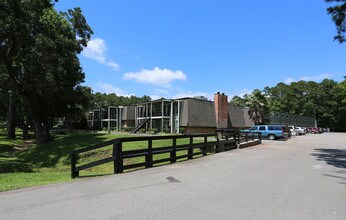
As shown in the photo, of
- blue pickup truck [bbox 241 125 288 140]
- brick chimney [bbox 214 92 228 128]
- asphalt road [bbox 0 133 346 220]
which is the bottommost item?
asphalt road [bbox 0 133 346 220]

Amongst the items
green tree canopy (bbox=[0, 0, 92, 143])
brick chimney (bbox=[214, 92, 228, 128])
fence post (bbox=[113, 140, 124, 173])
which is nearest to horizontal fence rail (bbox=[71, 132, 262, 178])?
fence post (bbox=[113, 140, 124, 173])

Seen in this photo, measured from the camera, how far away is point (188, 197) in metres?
6.75

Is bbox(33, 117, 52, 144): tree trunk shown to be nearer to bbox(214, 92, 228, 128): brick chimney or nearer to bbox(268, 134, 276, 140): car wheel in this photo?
bbox(214, 92, 228, 128): brick chimney

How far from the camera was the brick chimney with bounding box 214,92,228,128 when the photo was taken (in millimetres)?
45469

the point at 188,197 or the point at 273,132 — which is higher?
the point at 273,132

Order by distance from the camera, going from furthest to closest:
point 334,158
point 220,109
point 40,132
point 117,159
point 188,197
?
point 220,109 → point 40,132 → point 334,158 → point 117,159 → point 188,197

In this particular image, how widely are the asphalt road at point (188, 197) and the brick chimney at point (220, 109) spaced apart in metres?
35.4

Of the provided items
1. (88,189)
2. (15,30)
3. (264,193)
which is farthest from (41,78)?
(264,193)

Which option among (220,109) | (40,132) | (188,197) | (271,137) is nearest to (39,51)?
(40,132)

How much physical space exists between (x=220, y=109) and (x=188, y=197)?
3981 cm

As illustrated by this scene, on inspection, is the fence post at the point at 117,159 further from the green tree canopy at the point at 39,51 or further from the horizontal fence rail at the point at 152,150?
the green tree canopy at the point at 39,51

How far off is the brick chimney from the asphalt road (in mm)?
35414

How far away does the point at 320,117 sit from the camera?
91.9m

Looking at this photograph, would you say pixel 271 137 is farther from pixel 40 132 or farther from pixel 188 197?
pixel 188 197
